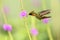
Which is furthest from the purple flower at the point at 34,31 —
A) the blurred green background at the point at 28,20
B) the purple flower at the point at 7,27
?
the purple flower at the point at 7,27

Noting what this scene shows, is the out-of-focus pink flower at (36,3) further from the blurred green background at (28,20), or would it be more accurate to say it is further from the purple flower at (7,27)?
the purple flower at (7,27)

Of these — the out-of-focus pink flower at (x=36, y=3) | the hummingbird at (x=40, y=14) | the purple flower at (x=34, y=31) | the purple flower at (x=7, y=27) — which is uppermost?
the out-of-focus pink flower at (x=36, y=3)

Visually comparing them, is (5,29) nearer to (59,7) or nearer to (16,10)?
(16,10)

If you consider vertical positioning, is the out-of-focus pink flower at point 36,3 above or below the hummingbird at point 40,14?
above

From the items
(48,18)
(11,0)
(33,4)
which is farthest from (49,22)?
(11,0)

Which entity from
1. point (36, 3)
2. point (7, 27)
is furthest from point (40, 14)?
point (7, 27)

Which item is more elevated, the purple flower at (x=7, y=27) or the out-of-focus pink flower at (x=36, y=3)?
the out-of-focus pink flower at (x=36, y=3)

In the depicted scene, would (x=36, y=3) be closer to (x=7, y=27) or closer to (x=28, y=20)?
Answer: (x=28, y=20)

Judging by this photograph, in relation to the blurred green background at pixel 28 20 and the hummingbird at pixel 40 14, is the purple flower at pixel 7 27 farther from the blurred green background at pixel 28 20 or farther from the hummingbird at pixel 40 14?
the hummingbird at pixel 40 14
